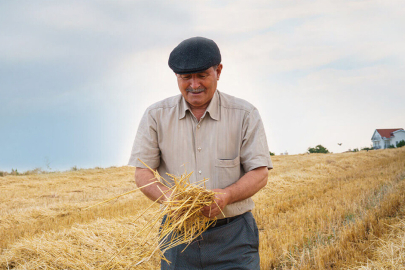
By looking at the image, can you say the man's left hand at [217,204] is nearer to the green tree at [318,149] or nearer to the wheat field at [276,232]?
the wheat field at [276,232]

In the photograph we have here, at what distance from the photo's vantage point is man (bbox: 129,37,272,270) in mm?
2410

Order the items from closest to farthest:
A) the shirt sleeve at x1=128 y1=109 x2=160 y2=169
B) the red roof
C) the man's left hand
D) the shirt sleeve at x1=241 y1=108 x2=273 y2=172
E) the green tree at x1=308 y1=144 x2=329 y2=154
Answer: the man's left hand, the shirt sleeve at x1=241 y1=108 x2=273 y2=172, the shirt sleeve at x1=128 y1=109 x2=160 y2=169, the green tree at x1=308 y1=144 x2=329 y2=154, the red roof

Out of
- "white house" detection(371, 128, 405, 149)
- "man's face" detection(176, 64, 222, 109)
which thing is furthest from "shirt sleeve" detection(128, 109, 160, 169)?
"white house" detection(371, 128, 405, 149)

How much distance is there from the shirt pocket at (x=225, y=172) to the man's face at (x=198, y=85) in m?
0.45

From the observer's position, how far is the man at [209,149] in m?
2.41

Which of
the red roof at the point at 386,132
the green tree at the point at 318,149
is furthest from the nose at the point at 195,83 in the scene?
the red roof at the point at 386,132

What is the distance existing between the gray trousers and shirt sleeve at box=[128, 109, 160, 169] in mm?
672

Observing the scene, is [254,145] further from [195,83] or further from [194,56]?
[194,56]

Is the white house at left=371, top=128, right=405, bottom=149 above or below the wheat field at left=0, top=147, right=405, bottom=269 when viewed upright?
above

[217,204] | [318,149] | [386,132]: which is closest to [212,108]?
[217,204]

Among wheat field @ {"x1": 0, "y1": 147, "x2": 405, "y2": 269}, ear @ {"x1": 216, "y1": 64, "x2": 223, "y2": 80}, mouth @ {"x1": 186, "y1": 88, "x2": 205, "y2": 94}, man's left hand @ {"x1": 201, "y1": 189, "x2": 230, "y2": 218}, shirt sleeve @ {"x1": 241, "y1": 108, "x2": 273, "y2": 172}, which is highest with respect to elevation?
ear @ {"x1": 216, "y1": 64, "x2": 223, "y2": 80}

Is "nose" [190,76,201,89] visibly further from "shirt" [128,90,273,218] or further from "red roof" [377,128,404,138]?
"red roof" [377,128,404,138]

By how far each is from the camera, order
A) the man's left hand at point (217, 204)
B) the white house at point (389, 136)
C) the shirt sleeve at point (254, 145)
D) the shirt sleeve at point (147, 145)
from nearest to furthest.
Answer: the man's left hand at point (217, 204) < the shirt sleeve at point (254, 145) < the shirt sleeve at point (147, 145) < the white house at point (389, 136)

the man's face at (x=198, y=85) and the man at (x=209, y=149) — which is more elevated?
the man's face at (x=198, y=85)
